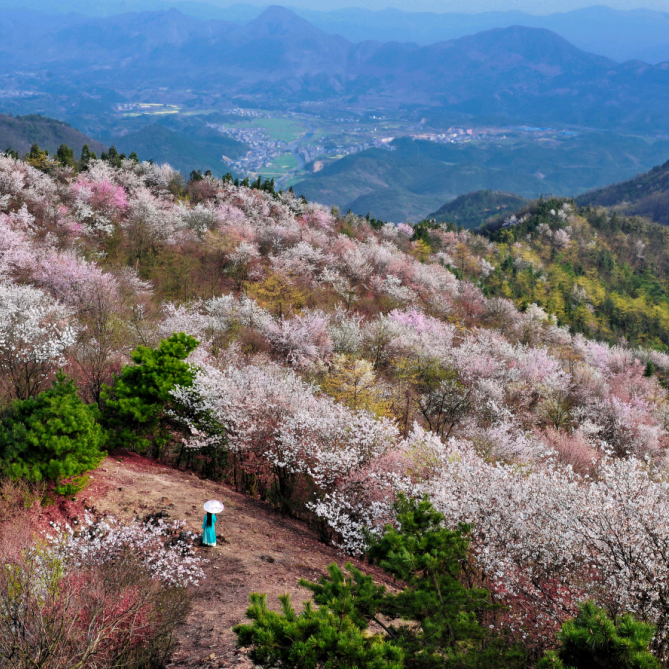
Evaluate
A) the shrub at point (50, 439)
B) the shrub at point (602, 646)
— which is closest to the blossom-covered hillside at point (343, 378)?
the shrub at point (602, 646)

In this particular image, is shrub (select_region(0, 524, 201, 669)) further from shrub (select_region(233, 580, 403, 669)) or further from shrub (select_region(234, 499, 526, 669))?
shrub (select_region(234, 499, 526, 669))

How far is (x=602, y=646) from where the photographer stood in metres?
6.96

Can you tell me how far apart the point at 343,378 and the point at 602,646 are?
22372 mm

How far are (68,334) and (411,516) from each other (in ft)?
59.4

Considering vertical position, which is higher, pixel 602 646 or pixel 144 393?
pixel 602 646

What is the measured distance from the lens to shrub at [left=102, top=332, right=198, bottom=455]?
19328mm

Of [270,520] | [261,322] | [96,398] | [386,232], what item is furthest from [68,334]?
[386,232]

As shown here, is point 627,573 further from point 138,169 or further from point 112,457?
point 138,169

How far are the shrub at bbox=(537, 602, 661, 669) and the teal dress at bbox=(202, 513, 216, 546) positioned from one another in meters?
10.2

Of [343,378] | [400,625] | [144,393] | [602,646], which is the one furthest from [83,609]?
[343,378]

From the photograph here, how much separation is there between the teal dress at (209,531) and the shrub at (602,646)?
1022cm

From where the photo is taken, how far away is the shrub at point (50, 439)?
1400 centimetres

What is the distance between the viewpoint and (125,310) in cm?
3020

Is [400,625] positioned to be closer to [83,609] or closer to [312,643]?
[312,643]
